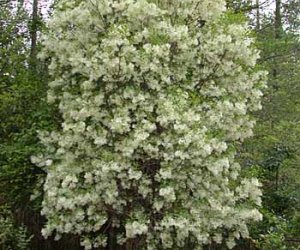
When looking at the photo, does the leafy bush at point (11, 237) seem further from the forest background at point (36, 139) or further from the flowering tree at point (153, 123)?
the flowering tree at point (153, 123)

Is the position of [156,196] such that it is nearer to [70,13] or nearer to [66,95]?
[66,95]

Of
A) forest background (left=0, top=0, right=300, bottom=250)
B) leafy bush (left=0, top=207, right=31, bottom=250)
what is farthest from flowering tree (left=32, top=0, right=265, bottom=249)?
leafy bush (left=0, top=207, right=31, bottom=250)

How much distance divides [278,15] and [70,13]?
28.4ft

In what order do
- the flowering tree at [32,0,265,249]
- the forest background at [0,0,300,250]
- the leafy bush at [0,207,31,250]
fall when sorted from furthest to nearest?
the forest background at [0,0,300,250], the leafy bush at [0,207,31,250], the flowering tree at [32,0,265,249]

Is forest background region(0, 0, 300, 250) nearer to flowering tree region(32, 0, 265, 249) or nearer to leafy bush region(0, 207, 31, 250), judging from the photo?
leafy bush region(0, 207, 31, 250)

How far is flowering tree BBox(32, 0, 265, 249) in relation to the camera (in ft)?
21.8

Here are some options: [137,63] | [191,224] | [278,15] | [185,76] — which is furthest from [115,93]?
[278,15]

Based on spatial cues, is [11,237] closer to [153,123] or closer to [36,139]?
[36,139]

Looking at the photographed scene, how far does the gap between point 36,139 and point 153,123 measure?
8.56ft

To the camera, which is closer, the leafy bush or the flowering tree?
the flowering tree

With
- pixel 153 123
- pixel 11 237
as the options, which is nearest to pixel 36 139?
pixel 11 237

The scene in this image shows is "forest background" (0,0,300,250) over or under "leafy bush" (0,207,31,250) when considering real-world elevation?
over

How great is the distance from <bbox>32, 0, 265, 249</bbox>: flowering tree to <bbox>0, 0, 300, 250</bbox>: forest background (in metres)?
0.68

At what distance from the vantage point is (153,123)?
670cm
